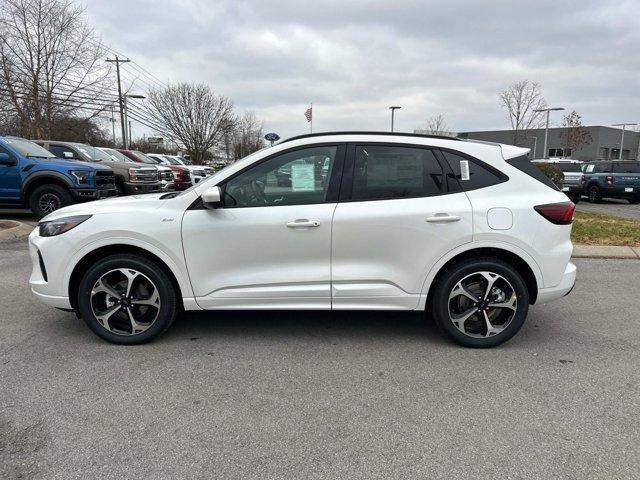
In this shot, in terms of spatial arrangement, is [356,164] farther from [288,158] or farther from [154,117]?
[154,117]

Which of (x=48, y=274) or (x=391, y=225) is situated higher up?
(x=391, y=225)

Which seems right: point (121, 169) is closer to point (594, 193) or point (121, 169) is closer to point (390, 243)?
point (390, 243)

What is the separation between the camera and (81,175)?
Result: 1045cm

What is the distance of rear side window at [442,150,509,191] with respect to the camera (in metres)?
3.81

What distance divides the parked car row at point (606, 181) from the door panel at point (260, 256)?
1620 cm

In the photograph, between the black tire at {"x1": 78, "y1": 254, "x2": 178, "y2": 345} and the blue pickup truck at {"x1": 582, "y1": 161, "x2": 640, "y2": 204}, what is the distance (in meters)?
18.6

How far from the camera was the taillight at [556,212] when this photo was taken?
3.73 m

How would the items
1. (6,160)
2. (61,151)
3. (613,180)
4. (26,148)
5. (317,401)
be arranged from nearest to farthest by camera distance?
1. (317,401)
2. (6,160)
3. (26,148)
4. (61,151)
5. (613,180)

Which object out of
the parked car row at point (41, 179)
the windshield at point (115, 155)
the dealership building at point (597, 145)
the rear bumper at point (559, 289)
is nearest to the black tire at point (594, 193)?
the rear bumper at point (559, 289)

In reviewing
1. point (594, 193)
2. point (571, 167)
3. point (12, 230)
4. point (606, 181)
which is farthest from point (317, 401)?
point (571, 167)

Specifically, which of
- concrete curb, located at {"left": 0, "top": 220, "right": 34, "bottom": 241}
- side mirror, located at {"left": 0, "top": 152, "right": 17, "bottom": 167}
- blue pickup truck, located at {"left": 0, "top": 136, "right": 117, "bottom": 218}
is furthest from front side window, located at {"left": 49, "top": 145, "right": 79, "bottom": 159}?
concrete curb, located at {"left": 0, "top": 220, "right": 34, "bottom": 241}

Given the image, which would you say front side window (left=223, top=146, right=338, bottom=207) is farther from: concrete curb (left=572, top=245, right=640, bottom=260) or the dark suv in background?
the dark suv in background

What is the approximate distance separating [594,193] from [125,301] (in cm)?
1906

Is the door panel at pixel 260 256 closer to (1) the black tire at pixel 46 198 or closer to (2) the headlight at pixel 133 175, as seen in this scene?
(1) the black tire at pixel 46 198
